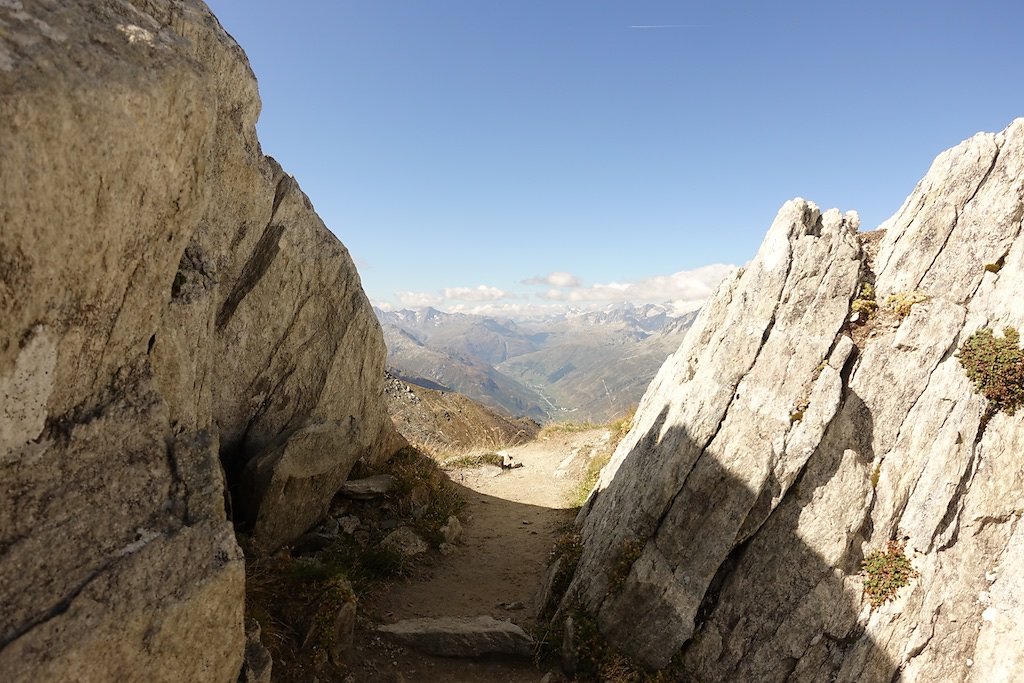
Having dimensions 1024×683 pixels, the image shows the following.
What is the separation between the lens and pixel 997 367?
12039 mm

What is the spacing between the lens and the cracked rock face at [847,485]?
11.5 metres

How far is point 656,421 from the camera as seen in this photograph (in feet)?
55.7

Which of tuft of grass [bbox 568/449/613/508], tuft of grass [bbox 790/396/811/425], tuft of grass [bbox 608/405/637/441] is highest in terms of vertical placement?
tuft of grass [bbox 790/396/811/425]

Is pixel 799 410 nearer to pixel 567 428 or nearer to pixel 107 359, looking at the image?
pixel 107 359

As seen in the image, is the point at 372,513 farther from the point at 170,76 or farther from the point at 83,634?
the point at 170,76

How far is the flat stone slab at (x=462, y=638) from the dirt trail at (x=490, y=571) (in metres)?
0.21

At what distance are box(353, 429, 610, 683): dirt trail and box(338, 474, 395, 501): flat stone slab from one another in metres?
3.22

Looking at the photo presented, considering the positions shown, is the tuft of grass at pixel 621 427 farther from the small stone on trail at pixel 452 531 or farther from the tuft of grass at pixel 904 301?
the tuft of grass at pixel 904 301

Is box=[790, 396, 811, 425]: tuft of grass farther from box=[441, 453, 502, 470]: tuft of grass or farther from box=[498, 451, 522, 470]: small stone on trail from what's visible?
box=[498, 451, 522, 470]: small stone on trail

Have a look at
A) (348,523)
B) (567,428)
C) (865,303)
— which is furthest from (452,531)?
(567,428)

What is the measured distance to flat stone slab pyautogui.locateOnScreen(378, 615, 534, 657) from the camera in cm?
1280

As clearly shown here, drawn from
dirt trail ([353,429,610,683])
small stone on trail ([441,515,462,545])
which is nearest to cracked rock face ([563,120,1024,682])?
dirt trail ([353,429,610,683])

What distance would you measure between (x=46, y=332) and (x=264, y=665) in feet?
19.9

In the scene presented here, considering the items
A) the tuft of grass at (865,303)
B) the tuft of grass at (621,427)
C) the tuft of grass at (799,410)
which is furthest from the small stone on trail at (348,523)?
the tuft of grass at (621,427)
